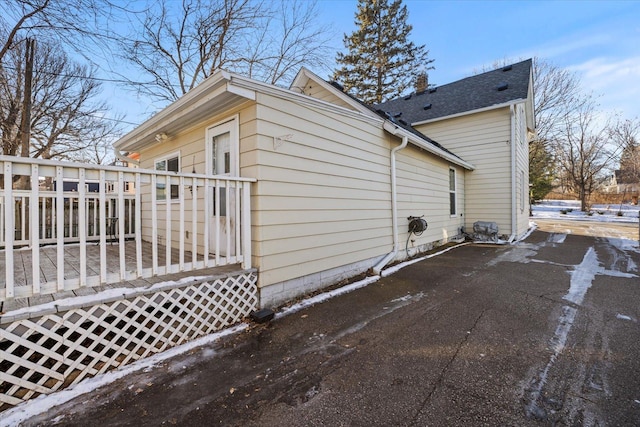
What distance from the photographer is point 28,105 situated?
9.08 m

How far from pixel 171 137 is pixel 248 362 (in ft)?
15.3

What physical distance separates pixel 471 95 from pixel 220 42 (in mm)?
9577

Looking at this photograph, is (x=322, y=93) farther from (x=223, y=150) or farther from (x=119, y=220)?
(x=119, y=220)

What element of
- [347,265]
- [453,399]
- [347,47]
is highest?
[347,47]

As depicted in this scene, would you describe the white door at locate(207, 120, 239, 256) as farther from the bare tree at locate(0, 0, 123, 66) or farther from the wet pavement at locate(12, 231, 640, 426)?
the bare tree at locate(0, 0, 123, 66)

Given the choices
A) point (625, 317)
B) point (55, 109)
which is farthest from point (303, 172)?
point (55, 109)

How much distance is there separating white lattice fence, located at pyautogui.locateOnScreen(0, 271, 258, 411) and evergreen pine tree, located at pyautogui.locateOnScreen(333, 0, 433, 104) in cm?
1879

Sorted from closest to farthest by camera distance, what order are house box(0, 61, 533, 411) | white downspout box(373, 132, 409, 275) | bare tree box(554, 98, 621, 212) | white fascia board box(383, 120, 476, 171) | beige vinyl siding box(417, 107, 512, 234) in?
house box(0, 61, 533, 411)
white fascia board box(383, 120, 476, 171)
white downspout box(373, 132, 409, 275)
beige vinyl siding box(417, 107, 512, 234)
bare tree box(554, 98, 621, 212)

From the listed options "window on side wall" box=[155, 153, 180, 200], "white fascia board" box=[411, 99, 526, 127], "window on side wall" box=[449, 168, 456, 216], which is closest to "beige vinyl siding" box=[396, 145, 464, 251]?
"window on side wall" box=[449, 168, 456, 216]

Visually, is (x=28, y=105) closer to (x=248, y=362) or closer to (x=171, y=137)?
(x=171, y=137)

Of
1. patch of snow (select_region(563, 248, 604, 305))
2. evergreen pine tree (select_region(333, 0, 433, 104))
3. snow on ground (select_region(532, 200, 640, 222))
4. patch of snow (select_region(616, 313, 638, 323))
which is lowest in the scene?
patch of snow (select_region(616, 313, 638, 323))

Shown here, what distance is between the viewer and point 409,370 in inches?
87.0

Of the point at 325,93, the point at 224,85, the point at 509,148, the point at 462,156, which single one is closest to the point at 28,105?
the point at 325,93

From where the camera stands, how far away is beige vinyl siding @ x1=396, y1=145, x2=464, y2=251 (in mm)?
6168
